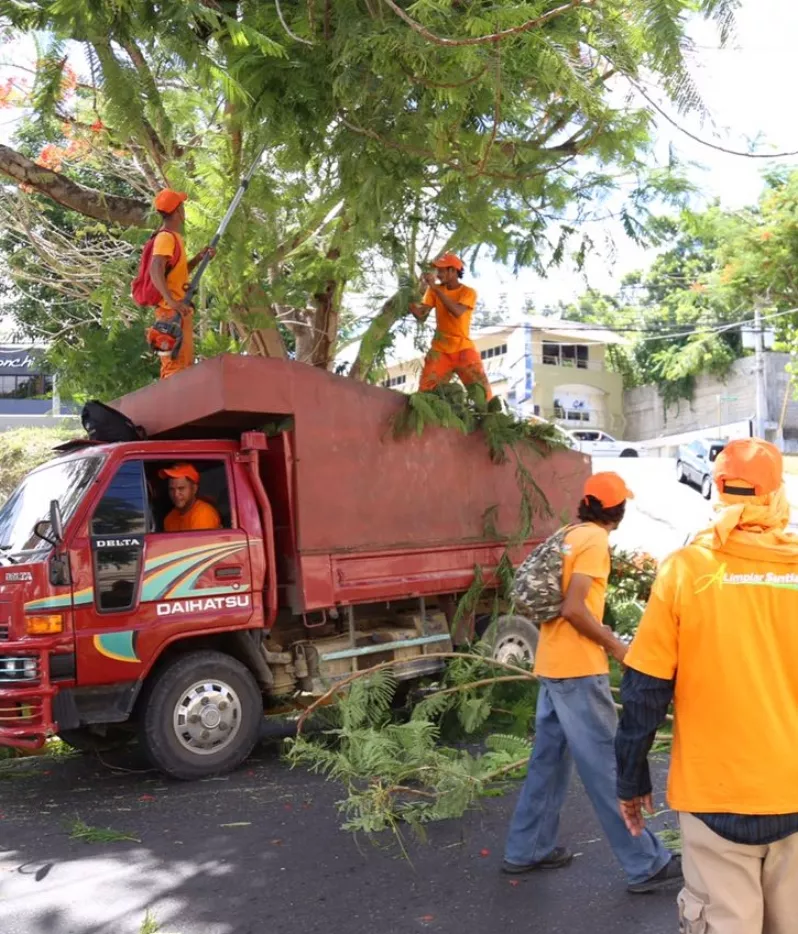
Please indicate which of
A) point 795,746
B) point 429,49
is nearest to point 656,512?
point 429,49

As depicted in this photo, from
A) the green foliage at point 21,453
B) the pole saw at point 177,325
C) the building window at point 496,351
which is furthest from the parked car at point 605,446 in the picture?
the pole saw at point 177,325

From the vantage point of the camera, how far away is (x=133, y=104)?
5059 mm

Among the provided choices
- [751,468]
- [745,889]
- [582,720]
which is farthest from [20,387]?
[745,889]

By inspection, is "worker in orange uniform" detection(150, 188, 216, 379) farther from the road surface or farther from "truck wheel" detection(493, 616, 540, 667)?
the road surface

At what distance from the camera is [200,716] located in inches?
264

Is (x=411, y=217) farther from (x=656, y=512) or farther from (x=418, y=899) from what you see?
(x=656, y=512)

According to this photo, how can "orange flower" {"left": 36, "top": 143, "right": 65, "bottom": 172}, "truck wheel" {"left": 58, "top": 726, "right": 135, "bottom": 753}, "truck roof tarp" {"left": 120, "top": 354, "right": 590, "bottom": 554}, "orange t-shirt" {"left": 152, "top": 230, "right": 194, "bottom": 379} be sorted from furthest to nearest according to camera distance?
"orange flower" {"left": 36, "top": 143, "right": 65, "bottom": 172}, "orange t-shirt" {"left": 152, "top": 230, "right": 194, "bottom": 379}, "truck wheel" {"left": 58, "top": 726, "right": 135, "bottom": 753}, "truck roof tarp" {"left": 120, "top": 354, "right": 590, "bottom": 554}

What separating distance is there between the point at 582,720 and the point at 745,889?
163 centimetres

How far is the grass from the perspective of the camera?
5402 mm

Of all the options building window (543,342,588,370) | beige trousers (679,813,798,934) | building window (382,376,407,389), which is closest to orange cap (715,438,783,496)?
beige trousers (679,813,798,934)

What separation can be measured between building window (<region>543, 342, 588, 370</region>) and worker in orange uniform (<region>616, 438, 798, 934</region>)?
147 ft

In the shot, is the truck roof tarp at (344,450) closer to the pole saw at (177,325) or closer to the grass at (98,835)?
the pole saw at (177,325)

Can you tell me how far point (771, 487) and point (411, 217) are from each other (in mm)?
5677

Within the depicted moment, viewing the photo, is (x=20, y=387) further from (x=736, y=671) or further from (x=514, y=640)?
(x=736, y=671)
